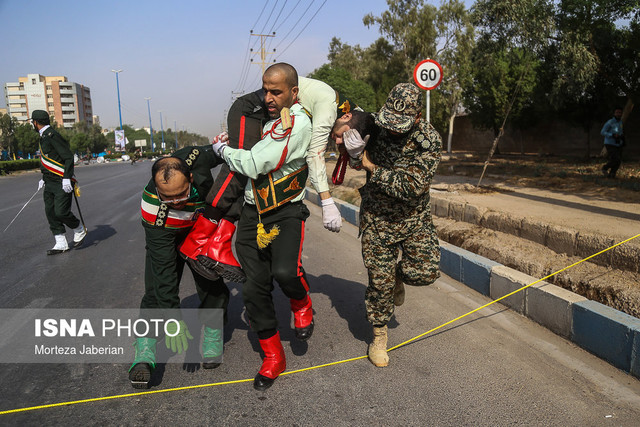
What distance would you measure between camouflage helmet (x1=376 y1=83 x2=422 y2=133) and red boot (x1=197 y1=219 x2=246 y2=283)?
3.93 feet

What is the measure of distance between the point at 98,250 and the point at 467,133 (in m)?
34.3

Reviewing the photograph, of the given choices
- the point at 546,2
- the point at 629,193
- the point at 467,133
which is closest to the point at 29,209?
the point at 629,193

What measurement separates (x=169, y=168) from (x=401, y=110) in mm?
1434

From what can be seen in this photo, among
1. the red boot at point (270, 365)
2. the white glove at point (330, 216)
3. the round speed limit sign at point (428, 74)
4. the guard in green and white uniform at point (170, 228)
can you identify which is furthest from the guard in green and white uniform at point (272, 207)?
the round speed limit sign at point (428, 74)

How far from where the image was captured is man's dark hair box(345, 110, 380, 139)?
2887 millimetres

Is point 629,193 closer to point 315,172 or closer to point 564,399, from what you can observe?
point 564,399

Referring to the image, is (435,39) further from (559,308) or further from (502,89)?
(559,308)

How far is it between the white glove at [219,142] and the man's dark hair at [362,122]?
0.77 meters

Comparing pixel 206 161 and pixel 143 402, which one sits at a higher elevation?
pixel 206 161

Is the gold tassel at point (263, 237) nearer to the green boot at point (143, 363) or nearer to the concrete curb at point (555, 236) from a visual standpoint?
the green boot at point (143, 363)

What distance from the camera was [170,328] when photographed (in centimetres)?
290

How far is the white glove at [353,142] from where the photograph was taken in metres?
2.80

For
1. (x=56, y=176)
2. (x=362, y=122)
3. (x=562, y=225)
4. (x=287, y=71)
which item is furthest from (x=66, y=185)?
(x=562, y=225)

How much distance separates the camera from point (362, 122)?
2912mm
